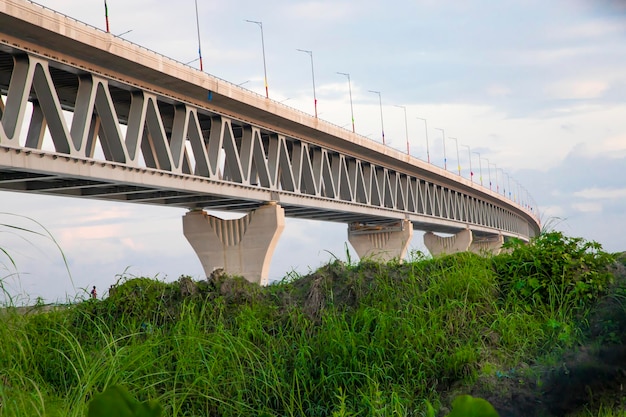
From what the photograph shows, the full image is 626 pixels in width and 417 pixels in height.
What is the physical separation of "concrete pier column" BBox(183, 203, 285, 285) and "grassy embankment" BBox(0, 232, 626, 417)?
27.9 meters

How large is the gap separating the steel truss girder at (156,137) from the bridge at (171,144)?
6cm

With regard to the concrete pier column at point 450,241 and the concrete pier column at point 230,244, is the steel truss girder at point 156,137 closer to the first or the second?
the concrete pier column at point 230,244

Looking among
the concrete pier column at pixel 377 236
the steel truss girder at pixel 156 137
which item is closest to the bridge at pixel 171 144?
the steel truss girder at pixel 156 137

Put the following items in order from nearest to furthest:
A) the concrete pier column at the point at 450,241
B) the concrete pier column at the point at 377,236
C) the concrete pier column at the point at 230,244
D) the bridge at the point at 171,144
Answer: the bridge at the point at 171,144 < the concrete pier column at the point at 230,244 < the concrete pier column at the point at 377,236 < the concrete pier column at the point at 450,241

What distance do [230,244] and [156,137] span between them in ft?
41.6

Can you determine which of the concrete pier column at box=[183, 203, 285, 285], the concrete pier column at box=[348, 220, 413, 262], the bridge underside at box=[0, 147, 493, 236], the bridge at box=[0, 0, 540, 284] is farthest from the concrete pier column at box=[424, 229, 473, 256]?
the concrete pier column at box=[183, 203, 285, 285]

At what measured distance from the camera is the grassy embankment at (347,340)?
22.2 ft

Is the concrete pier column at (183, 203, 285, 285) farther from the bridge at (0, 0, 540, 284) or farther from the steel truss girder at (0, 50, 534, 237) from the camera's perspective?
the steel truss girder at (0, 50, 534, 237)

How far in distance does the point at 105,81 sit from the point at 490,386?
67.5 ft

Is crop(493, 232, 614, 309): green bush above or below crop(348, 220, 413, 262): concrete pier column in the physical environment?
below

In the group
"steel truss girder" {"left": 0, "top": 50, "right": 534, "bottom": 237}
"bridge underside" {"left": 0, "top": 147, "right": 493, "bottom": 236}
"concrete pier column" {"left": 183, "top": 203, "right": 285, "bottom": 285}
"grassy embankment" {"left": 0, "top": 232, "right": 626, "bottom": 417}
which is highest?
"steel truss girder" {"left": 0, "top": 50, "right": 534, "bottom": 237}

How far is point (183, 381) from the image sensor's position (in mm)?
7293

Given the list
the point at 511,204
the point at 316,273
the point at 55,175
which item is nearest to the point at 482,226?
the point at 511,204

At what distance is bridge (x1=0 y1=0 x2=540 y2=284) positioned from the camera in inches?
846
